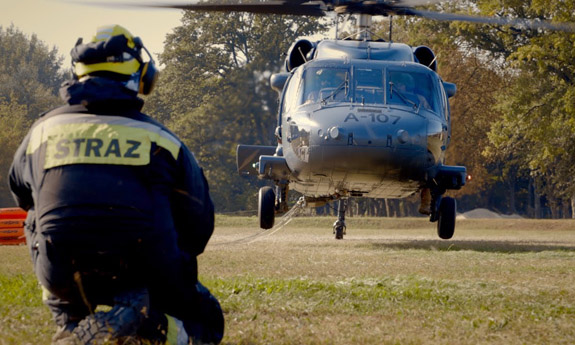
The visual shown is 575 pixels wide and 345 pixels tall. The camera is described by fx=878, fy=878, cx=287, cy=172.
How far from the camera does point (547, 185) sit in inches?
2347

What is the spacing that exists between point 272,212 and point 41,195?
507 inches

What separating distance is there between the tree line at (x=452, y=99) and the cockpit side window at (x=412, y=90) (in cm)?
1841

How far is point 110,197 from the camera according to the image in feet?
14.5

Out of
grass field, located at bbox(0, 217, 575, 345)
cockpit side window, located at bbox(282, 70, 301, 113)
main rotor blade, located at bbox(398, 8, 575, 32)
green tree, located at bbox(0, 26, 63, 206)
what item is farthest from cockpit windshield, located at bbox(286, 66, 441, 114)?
green tree, located at bbox(0, 26, 63, 206)

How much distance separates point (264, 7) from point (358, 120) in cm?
333

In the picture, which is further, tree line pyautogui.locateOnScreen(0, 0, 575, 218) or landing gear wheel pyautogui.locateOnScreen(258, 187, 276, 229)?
tree line pyautogui.locateOnScreen(0, 0, 575, 218)

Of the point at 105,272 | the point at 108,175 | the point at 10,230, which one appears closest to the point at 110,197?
the point at 108,175

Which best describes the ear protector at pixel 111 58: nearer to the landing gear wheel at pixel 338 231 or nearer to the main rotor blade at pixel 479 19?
the main rotor blade at pixel 479 19

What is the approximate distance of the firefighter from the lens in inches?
175

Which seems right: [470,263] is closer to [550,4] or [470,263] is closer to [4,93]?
[550,4]

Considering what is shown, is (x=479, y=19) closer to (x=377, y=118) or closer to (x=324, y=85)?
(x=324, y=85)

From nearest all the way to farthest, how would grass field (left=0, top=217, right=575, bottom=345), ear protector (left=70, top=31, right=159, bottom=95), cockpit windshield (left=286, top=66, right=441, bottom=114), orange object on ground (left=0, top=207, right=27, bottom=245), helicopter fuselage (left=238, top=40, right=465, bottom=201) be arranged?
ear protector (left=70, top=31, right=159, bottom=95) → grass field (left=0, top=217, right=575, bottom=345) → helicopter fuselage (left=238, top=40, right=465, bottom=201) → cockpit windshield (left=286, top=66, right=441, bottom=114) → orange object on ground (left=0, top=207, right=27, bottom=245)

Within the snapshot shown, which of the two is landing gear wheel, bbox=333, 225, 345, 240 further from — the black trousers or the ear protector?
the ear protector

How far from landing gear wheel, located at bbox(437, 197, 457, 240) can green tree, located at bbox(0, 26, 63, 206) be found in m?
40.8
